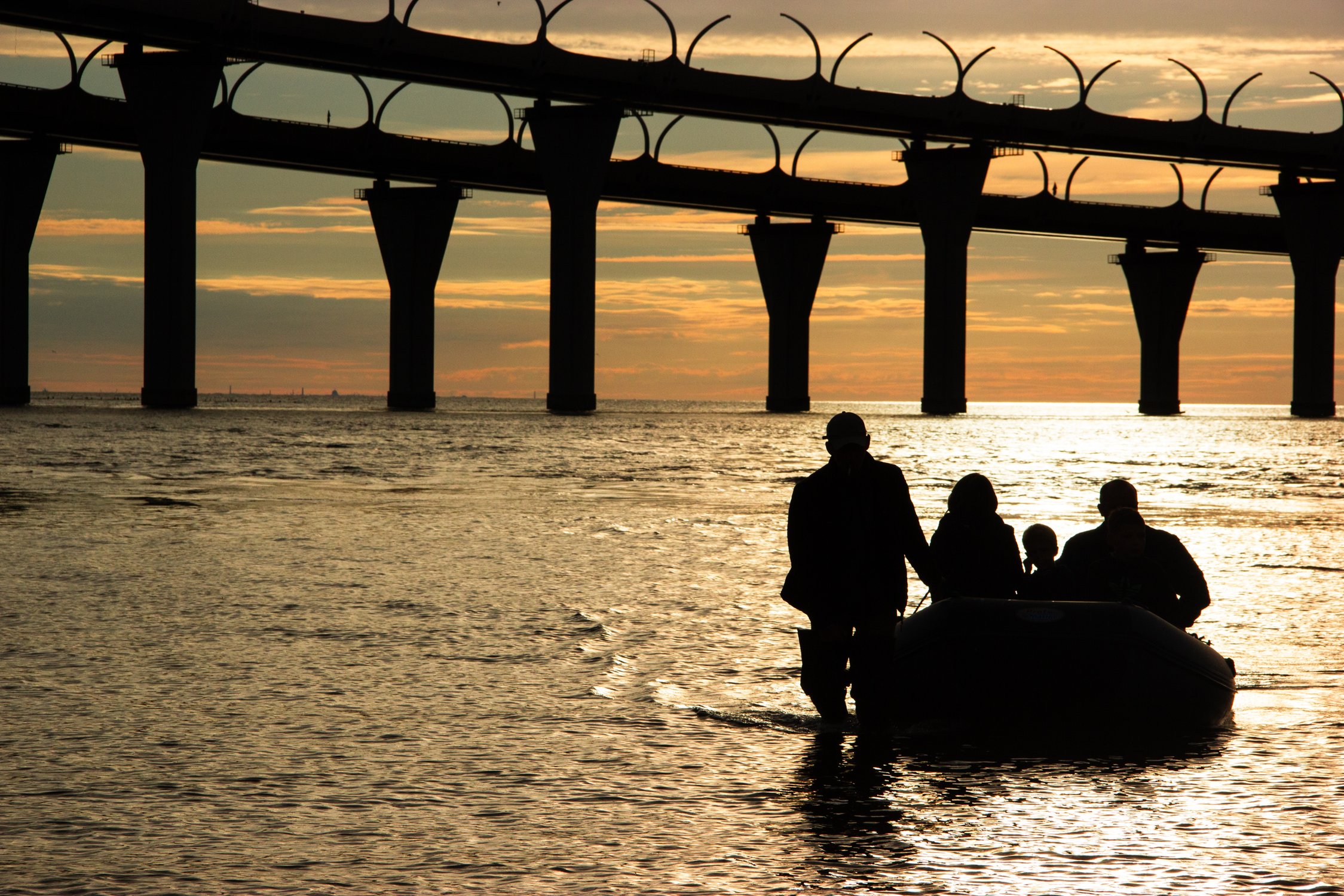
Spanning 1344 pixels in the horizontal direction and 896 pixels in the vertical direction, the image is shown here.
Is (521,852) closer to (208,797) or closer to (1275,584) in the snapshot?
(208,797)

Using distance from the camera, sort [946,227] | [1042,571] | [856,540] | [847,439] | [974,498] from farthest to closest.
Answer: [946,227] → [1042,571] → [974,498] → [856,540] → [847,439]

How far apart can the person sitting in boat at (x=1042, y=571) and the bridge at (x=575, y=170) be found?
69.1 meters

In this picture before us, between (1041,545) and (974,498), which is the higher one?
(974,498)

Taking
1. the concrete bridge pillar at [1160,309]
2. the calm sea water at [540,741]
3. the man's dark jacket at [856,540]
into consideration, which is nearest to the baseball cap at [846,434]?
the man's dark jacket at [856,540]

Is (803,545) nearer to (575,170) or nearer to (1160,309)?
(575,170)

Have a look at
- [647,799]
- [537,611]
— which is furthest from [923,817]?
[537,611]

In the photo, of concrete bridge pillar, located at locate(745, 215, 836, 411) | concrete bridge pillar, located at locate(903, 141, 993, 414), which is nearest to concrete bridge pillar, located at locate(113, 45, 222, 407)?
concrete bridge pillar, located at locate(903, 141, 993, 414)

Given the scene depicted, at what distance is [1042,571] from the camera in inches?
355

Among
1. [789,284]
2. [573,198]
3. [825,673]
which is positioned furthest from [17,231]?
[825,673]

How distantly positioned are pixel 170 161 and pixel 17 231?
943 inches

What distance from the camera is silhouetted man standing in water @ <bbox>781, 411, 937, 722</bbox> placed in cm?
733

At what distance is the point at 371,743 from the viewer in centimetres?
764

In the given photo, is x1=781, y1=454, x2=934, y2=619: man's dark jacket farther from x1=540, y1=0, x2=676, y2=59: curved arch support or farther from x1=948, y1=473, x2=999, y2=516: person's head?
x1=540, y1=0, x2=676, y2=59: curved arch support

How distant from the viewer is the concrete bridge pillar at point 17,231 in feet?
294
